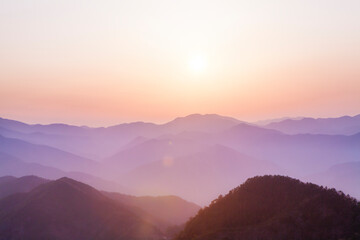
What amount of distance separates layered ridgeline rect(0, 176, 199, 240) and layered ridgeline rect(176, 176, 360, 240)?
48.3 m

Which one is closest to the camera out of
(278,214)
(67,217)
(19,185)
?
(278,214)

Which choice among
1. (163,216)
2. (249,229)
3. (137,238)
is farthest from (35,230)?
(249,229)

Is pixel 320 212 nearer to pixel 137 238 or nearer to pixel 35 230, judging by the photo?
pixel 137 238

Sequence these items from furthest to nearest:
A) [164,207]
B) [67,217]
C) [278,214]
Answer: [164,207] → [67,217] → [278,214]

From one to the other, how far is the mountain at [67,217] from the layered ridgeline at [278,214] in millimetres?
48118

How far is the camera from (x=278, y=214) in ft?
119

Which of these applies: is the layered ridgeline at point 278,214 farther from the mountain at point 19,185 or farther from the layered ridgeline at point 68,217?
the mountain at point 19,185

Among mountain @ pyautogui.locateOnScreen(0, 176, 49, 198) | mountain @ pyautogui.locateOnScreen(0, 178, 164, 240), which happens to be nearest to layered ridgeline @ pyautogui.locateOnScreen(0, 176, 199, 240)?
mountain @ pyautogui.locateOnScreen(0, 178, 164, 240)

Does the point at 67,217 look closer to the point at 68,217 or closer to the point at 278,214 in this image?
the point at 68,217

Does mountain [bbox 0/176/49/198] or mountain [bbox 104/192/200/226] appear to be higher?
mountain [bbox 0/176/49/198]

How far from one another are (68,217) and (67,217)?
0.98 ft

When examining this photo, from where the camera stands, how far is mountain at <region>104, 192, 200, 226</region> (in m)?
124

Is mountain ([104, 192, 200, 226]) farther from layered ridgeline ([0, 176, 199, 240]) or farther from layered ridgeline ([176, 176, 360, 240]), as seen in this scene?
layered ridgeline ([176, 176, 360, 240])

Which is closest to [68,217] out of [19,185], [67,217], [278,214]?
Answer: [67,217]
